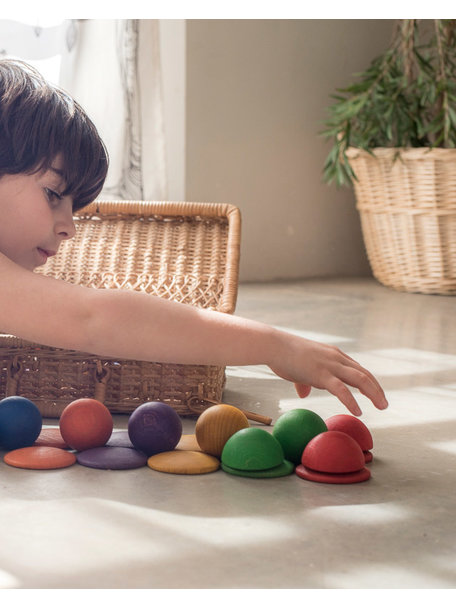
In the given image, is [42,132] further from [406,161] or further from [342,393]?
[406,161]

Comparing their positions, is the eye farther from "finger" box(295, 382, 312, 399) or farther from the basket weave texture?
"finger" box(295, 382, 312, 399)

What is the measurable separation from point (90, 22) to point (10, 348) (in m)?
1.77

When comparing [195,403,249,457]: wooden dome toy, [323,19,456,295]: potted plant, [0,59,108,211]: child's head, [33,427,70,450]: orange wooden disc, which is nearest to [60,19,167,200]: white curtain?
[323,19,456,295]: potted plant

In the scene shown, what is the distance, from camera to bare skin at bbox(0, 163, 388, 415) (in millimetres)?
958

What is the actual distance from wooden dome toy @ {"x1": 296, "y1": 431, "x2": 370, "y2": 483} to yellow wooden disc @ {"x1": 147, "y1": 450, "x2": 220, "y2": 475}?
0.38 feet

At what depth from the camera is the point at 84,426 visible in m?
1.09

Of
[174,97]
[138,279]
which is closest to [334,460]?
[138,279]

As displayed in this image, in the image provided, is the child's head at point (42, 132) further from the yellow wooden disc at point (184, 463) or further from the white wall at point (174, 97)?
the white wall at point (174, 97)

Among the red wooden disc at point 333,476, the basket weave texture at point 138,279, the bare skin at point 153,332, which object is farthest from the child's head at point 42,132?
the red wooden disc at point 333,476

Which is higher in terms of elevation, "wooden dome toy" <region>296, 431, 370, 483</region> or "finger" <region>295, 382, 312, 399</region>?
"finger" <region>295, 382, 312, 399</region>

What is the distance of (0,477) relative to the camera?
3.28 feet

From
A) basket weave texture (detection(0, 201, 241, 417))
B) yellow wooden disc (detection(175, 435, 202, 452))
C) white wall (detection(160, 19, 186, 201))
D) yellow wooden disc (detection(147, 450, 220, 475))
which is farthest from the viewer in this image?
white wall (detection(160, 19, 186, 201))

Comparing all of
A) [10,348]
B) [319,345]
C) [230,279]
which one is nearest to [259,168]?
[230,279]
